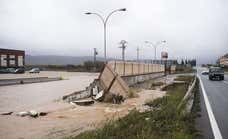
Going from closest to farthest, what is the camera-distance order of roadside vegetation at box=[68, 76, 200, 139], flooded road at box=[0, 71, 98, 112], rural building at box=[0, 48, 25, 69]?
roadside vegetation at box=[68, 76, 200, 139] < flooded road at box=[0, 71, 98, 112] < rural building at box=[0, 48, 25, 69]

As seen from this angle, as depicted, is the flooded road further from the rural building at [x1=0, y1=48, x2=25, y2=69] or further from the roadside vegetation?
the rural building at [x1=0, y1=48, x2=25, y2=69]

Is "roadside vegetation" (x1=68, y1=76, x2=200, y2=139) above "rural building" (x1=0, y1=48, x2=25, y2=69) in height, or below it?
below

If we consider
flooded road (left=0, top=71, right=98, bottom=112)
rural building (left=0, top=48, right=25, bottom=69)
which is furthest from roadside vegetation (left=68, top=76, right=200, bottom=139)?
rural building (left=0, top=48, right=25, bottom=69)

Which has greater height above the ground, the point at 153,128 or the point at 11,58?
the point at 11,58

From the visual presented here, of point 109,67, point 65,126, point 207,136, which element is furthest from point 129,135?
point 109,67

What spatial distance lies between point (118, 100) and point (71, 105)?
3122mm

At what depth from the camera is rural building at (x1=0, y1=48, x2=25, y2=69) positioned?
94500mm

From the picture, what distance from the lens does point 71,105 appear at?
740 inches

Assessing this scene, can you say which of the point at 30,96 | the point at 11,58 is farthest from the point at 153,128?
the point at 11,58

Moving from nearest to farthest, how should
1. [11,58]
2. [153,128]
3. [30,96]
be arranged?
[153,128] < [30,96] < [11,58]

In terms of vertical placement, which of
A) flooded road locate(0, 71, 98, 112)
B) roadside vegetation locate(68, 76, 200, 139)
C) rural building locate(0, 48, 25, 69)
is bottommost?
flooded road locate(0, 71, 98, 112)

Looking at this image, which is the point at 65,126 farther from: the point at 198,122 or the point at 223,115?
the point at 223,115

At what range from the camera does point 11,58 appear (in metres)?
97.8

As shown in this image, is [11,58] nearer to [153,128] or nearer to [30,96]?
[30,96]
